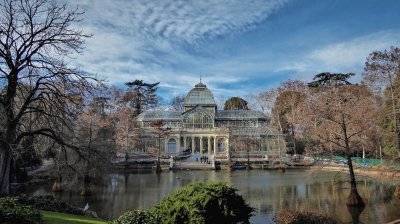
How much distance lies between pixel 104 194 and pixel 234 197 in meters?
18.8

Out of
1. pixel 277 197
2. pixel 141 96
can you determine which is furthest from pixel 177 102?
pixel 277 197

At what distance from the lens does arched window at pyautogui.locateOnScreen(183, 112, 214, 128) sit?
221 ft

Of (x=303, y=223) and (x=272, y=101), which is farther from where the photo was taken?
(x=272, y=101)

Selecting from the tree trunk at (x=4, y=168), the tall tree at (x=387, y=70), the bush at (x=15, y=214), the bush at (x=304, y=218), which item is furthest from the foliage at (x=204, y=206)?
the tall tree at (x=387, y=70)

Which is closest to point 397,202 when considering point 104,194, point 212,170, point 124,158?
point 104,194

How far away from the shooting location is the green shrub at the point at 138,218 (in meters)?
8.94

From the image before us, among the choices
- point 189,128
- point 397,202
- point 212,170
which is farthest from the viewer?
point 189,128

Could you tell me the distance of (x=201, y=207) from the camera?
32.0 ft

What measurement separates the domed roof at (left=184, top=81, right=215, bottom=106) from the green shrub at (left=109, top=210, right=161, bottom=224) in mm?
62406

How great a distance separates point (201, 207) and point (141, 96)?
74.8 metres

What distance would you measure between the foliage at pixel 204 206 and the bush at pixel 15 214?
10.3 feet

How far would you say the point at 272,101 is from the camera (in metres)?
67.0

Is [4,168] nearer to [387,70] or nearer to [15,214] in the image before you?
[15,214]

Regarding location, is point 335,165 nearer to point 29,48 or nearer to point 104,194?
point 104,194
